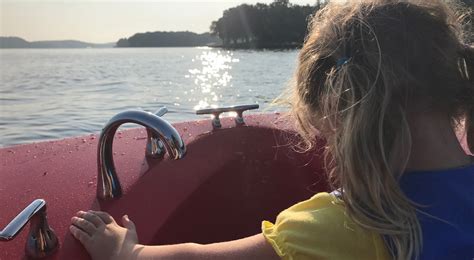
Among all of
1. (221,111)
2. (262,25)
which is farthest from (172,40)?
(221,111)

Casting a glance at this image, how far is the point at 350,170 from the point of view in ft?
3.20

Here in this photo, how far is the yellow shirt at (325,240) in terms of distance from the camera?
0.95m

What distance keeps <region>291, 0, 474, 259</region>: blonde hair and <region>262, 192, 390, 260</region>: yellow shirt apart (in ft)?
0.07

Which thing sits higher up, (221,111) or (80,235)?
(221,111)

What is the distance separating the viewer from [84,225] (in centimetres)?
123

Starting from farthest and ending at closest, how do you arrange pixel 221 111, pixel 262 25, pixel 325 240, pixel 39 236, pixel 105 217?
pixel 262 25 → pixel 221 111 → pixel 105 217 → pixel 39 236 → pixel 325 240

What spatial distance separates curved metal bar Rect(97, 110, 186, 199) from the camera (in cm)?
112

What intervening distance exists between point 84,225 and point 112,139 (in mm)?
203

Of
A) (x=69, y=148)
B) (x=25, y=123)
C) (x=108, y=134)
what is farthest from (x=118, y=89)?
(x=108, y=134)

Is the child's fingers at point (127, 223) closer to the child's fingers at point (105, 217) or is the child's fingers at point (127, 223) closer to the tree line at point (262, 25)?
the child's fingers at point (105, 217)

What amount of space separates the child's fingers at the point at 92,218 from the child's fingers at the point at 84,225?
1 cm

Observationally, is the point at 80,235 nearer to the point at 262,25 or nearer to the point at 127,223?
the point at 127,223

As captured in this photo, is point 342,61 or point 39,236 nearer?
point 342,61

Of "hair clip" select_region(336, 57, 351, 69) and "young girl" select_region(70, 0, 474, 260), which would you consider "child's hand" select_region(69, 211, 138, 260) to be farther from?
"hair clip" select_region(336, 57, 351, 69)
